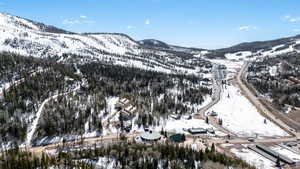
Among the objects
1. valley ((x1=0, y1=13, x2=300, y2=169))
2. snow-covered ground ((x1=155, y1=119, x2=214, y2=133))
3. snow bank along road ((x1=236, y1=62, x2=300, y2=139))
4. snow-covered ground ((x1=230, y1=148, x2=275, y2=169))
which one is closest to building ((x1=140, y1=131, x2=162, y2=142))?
valley ((x1=0, y1=13, x2=300, y2=169))

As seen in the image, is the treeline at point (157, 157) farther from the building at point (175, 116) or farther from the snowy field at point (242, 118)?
the building at point (175, 116)

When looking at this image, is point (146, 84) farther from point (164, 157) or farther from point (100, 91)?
point (164, 157)

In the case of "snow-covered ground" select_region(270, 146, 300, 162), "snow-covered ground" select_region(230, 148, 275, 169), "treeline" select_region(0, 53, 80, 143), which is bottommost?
"snow-covered ground" select_region(230, 148, 275, 169)

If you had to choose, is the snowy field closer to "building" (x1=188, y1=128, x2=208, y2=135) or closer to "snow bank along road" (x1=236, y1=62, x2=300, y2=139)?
"snow bank along road" (x1=236, y1=62, x2=300, y2=139)

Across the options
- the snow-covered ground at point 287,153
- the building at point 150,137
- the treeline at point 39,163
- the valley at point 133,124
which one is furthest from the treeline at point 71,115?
the snow-covered ground at point 287,153

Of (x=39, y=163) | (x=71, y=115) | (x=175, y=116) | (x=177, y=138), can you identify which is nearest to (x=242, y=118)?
(x=175, y=116)
